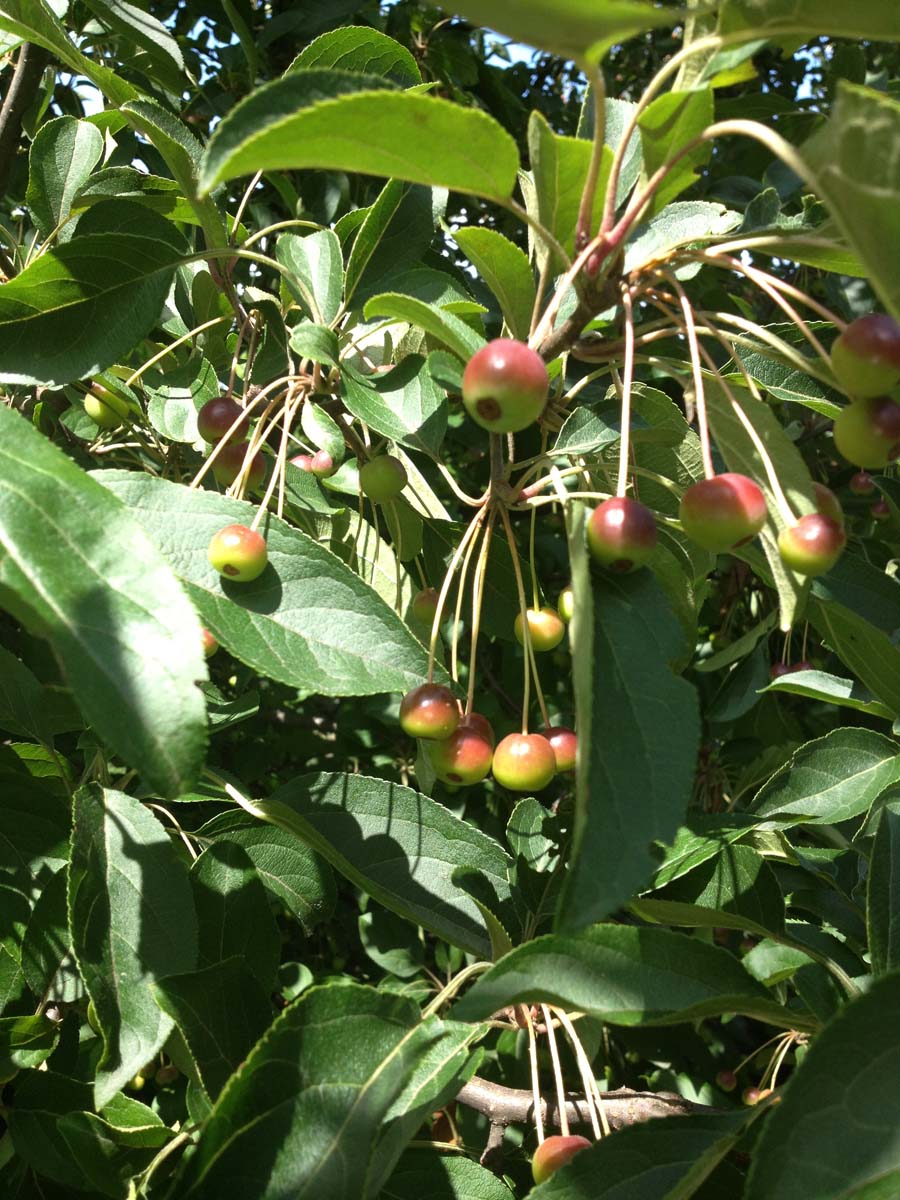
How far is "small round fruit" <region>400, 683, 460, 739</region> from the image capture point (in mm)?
1388

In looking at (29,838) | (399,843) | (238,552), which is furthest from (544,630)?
(29,838)

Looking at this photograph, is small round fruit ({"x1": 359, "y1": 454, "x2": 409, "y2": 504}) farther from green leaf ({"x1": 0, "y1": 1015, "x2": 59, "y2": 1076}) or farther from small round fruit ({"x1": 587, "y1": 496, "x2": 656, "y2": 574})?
green leaf ({"x1": 0, "y1": 1015, "x2": 59, "y2": 1076})

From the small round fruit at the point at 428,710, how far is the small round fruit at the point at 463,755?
5 centimetres

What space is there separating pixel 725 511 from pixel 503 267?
1.59 feet

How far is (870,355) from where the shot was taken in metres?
1.02

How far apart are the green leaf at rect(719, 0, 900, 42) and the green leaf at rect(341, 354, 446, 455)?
2.45 ft

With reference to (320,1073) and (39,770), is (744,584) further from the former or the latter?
(320,1073)

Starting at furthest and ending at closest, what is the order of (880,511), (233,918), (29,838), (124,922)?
(880,511) → (29,838) → (233,918) → (124,922)

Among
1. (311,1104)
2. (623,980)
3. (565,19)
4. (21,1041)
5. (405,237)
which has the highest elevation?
(565,19)

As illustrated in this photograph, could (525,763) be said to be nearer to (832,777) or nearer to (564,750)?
(564,750)

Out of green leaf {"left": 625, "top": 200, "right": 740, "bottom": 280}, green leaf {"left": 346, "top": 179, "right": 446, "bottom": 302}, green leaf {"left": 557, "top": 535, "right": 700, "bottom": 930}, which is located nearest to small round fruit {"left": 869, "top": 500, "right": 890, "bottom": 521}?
green leaf {"left": 625, "top": 200, "right": 740, "bottom": 280}

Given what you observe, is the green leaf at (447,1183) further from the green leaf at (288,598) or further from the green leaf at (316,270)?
the green leaf at (316,270)

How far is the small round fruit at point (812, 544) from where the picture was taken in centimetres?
114

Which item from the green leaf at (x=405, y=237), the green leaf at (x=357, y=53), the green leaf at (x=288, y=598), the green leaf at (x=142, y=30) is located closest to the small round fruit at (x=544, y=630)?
the green leaf at (x=288, y=598)
